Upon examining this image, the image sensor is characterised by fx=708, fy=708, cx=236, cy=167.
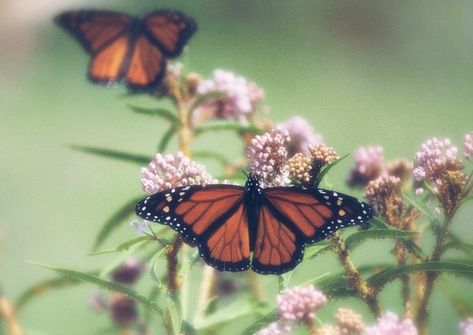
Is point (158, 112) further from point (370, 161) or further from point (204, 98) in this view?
point (370, 161)

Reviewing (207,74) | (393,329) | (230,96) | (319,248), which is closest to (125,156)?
(230,96)

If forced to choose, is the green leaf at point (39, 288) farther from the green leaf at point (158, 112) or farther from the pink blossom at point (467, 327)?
the pink blossom at point (467, 327)

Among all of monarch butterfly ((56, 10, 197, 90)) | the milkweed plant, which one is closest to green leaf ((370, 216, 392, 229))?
the milkweed plant

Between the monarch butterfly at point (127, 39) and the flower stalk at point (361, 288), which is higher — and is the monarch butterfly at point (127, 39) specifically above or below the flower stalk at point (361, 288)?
above

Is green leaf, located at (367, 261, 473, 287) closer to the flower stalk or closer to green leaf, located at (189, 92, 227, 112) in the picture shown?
the flower stalk

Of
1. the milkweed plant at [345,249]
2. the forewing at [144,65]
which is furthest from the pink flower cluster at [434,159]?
the forewing at [144,65]

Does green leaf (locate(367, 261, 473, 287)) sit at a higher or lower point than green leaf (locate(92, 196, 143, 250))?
higher

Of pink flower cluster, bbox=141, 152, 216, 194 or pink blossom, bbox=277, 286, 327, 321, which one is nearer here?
pink blossom, bbox=277, 286, 327, 321
